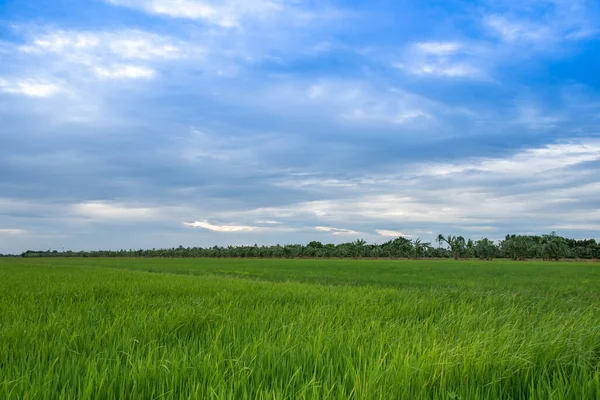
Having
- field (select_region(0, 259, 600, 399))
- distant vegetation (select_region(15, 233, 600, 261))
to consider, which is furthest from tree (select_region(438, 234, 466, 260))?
field (select_region(0, 259, 600, 399))

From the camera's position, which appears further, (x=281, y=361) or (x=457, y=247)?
(x=457, y=247)

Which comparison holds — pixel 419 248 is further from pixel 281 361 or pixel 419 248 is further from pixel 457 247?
pixel 281 361

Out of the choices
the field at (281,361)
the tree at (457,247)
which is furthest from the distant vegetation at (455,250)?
the field at (281,361)

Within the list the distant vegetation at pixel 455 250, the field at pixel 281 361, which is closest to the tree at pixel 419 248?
the distant vegetation at pixel 455 250

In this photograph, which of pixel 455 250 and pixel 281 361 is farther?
pixel 455 250

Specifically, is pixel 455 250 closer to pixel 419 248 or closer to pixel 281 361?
pixel 419 248

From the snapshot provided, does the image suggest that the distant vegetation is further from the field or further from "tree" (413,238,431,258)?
the field

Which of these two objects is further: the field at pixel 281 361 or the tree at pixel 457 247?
the tree at pixel 457 247

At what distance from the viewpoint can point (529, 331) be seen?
5016mm

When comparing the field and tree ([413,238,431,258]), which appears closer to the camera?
the field

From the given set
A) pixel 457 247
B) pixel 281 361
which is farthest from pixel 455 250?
pixel 281 361

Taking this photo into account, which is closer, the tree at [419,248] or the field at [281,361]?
the field at [281,361]

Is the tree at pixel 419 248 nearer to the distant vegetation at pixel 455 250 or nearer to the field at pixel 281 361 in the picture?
the distant vegetation at pixel 455 250

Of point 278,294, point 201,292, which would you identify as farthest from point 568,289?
point 201,292
